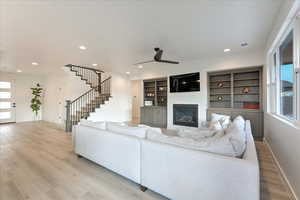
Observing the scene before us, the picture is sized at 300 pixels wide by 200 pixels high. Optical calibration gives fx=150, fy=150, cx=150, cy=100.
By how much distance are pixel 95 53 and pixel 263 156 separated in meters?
5.10

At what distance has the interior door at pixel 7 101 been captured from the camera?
24.1 feet

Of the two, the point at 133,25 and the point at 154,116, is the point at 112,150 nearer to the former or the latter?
the point at 133,25

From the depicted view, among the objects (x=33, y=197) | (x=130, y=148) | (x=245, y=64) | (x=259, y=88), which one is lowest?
(x=33, y=197)

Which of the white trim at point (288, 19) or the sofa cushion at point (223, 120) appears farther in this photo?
the sofa cushion at point (223, 120)

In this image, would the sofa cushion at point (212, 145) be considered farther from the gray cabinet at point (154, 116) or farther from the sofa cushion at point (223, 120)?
the gray cabinet at point (154, 116)

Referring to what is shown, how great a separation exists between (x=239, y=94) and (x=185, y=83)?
187 centimetres

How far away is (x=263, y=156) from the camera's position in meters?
3.24

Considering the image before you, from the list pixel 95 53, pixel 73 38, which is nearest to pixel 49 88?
pixel 95 53

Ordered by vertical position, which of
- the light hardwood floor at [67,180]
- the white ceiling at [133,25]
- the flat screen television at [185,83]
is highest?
the white ceiling at [133,25]

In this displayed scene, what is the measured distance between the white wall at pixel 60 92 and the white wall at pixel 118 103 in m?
1.27

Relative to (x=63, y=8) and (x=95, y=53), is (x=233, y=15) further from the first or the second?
(x=95, y=53)

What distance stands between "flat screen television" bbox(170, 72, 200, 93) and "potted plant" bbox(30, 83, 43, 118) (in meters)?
7.39

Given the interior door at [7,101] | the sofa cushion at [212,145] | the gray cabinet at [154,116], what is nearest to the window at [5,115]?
the interior door at [7,101]

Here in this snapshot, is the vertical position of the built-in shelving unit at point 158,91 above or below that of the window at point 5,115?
above
